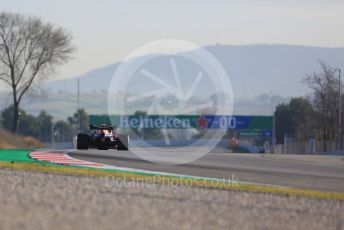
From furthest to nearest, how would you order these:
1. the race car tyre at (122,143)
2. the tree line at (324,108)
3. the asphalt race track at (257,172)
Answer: the tree line at (324,108), the race car tyre at (122,143), the asphalt race track at (257,172)

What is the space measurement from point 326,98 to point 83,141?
66898 mm

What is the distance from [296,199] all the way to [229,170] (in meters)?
9.26

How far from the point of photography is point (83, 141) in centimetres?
4297

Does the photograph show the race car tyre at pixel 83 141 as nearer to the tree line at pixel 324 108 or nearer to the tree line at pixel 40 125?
the tree line at pixel 324 108

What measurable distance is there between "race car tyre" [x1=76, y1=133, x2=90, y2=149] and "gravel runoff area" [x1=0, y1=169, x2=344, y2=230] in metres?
21.1

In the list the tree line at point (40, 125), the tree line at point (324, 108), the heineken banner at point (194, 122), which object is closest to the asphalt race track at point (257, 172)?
the tree line at point (324, 108)

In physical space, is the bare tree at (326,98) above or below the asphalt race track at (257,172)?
above

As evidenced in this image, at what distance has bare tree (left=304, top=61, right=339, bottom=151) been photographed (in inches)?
4099

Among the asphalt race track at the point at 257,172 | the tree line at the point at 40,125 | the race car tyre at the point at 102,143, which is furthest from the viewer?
the tree line at the point at 40,125

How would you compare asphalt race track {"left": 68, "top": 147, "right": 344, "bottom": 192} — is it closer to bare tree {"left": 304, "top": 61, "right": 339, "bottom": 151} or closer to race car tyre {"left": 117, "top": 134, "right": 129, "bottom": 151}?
race car tyre {"left": 117, "top": 134, "right": 129, "bottom": 151}

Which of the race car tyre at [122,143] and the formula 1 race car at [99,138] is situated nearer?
the formula 1 race car at [99,138]

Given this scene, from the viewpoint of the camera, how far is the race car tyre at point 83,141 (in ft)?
141

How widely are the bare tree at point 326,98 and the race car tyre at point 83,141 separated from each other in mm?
63708

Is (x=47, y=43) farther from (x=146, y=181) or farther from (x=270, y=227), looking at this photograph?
(x=270, y=227)
